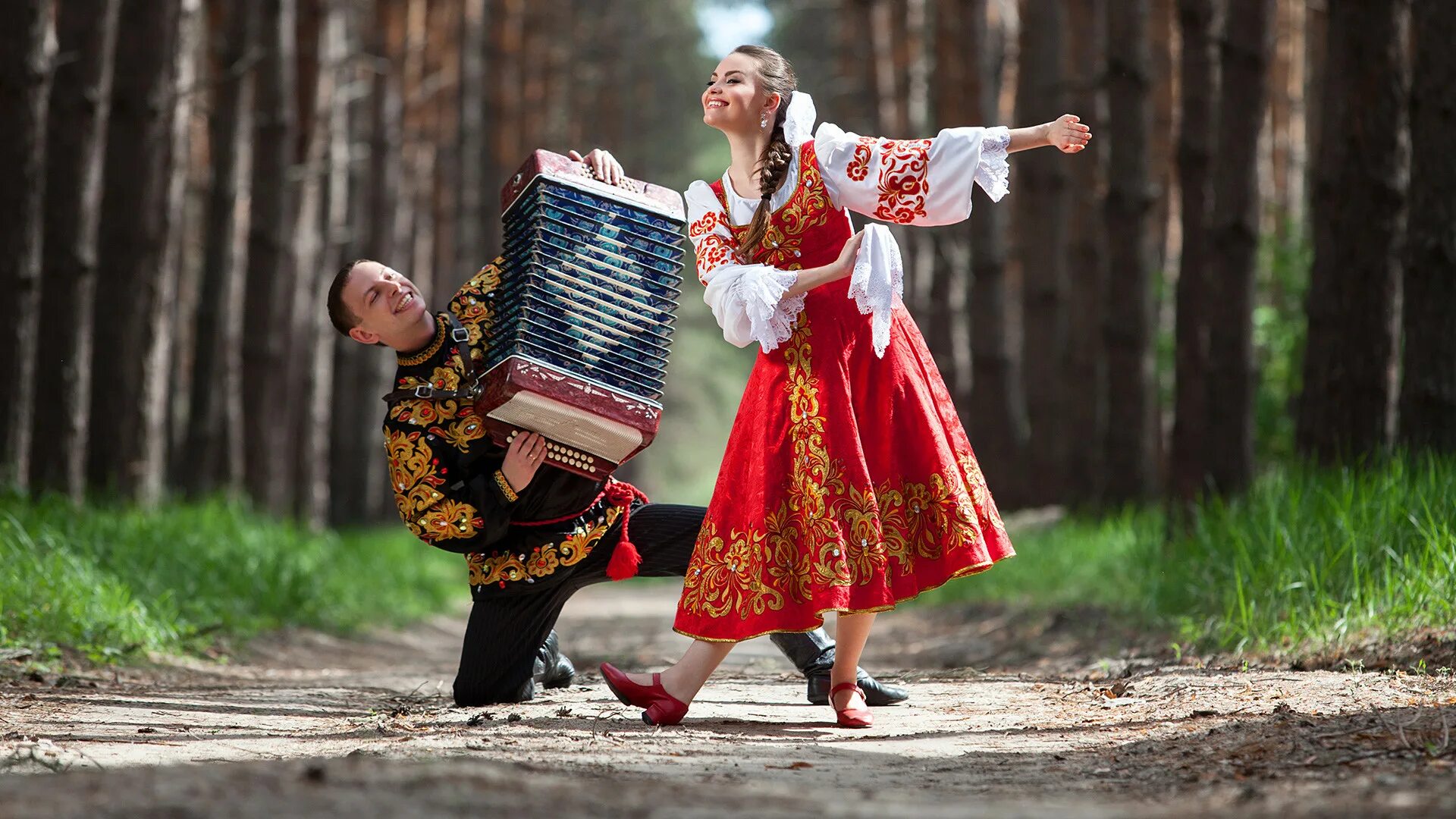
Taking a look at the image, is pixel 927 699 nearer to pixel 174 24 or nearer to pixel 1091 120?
pixel 174 24

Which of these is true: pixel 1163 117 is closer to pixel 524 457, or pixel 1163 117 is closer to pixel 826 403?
pixel 826 403

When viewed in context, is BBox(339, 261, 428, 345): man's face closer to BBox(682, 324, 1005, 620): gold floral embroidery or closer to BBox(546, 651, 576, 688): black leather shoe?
BBox(682, 324, 1005, 620): gold floral embroidery

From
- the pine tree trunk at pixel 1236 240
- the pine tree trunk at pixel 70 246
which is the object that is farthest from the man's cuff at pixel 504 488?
the pine tree trunk at pixel 1236 240

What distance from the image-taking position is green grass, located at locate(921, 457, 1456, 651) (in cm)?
561

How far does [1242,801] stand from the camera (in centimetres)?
321

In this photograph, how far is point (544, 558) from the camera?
5320 millimetres

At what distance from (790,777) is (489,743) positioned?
3.10ft

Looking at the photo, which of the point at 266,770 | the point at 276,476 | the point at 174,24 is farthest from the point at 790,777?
the point at 276,476

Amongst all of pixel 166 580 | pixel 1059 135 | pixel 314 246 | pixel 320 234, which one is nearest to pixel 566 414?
pixel 1059 135

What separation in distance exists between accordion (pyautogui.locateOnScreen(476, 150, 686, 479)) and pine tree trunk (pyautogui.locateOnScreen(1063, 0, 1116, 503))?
8353 mm

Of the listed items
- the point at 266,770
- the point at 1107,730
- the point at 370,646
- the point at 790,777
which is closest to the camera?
the point at 266,770

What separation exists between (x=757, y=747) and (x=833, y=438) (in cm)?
98

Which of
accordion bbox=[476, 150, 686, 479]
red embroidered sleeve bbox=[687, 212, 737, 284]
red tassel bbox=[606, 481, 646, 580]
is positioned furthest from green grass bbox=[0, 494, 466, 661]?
red embroidered sleeve bbox=[687, 212, 737, 284]

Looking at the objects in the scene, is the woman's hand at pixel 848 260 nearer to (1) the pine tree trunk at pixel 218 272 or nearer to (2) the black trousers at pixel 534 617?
(2) the black trousers at pixel 534 617
